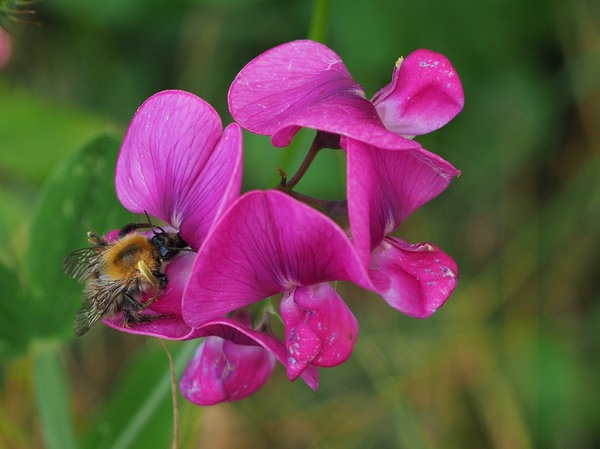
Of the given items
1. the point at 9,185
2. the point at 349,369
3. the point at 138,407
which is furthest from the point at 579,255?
the point at 9,185

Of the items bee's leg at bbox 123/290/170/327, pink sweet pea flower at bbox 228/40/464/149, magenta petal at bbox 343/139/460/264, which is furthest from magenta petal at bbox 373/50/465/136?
bee's leg at bbox 123/290/170/327

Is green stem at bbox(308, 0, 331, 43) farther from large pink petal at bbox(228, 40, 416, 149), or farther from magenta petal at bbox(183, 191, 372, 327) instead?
magenta petal at bbox(183, 191, 372, 327)

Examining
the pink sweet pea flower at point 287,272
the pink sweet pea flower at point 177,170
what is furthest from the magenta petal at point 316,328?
the pink sweet pea flower at point 177,170

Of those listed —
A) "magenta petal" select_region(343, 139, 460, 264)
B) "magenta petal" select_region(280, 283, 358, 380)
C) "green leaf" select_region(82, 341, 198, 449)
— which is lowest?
"green leaf" select_region(82, 341, 198, 449)

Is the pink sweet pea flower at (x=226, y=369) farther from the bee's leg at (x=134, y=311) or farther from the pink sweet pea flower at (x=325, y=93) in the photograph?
the pink sweet pea flower at (x=325, y=93)

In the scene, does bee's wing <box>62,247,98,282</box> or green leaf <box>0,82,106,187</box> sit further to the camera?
green leaf <box>0,82,106,187</box>

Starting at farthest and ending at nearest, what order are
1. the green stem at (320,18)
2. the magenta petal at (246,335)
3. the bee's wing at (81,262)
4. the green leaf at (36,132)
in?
the green leaf at (36,132) < the green stem at (320,18) < the bee's wing at (81,262) < the magenta petal at (246,335)

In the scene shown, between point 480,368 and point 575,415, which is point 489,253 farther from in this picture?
point 575,415
